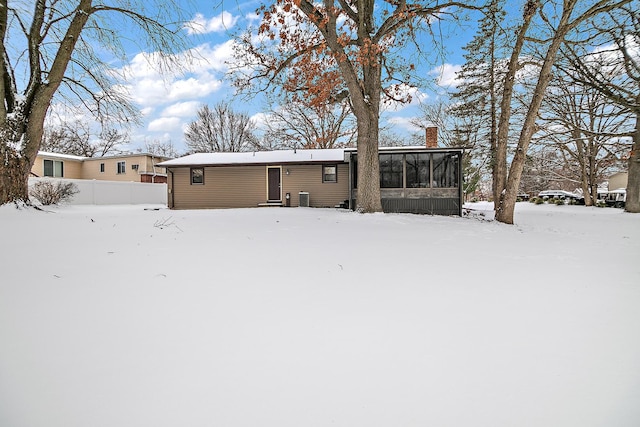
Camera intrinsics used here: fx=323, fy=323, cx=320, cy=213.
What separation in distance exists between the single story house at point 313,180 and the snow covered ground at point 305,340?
31.9 feet

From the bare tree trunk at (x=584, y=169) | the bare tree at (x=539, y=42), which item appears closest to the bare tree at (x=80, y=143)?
the bare tree at (x=539, y=42)

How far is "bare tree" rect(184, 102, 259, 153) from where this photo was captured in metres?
32.5

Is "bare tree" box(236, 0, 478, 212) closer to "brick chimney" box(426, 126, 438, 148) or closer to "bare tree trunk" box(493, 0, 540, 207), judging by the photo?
"bare tree trunk" box(493, 0, 540, 207)

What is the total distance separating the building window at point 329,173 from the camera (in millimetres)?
15484

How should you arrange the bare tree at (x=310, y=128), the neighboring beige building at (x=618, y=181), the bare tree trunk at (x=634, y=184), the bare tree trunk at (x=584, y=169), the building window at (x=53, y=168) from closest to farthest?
the bare tree trunk at (x=634, y=184) → the bare tree trunk at (x=584, y=169) → the building window at (x=53, y=168) → the bare tree at (x=310, y=128) → the neighboring beige building at (x=618, y=181)

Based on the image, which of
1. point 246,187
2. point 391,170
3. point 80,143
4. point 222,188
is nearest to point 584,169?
point 391,170

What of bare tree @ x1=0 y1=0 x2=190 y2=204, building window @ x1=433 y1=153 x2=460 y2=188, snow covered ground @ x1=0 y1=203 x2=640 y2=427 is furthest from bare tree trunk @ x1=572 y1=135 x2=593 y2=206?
bare tree @ x1=0 y1=0 x2=190 y2=204

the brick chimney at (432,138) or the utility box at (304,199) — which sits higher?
the brick chimney at (432,138)

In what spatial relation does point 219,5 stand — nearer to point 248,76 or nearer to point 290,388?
point 248,76

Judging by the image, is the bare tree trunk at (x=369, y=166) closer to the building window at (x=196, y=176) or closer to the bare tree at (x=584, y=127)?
the bare tree at (x=584, y=127)

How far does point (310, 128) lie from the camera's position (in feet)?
87.6

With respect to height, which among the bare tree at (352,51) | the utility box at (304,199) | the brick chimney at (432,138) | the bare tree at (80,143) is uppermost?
the bare tree at (80,143)

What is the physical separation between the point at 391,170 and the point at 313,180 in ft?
12.4

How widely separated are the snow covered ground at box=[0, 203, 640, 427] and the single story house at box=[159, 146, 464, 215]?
9.72 meters
